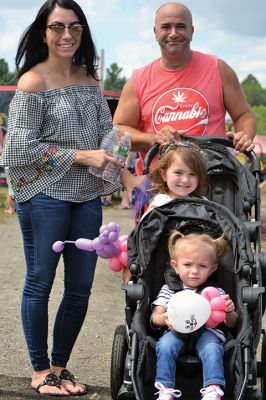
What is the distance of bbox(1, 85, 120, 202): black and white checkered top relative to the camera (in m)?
4.64

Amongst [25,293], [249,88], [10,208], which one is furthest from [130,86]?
[249,88]

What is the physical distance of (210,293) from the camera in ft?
13.6

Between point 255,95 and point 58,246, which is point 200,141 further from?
point 255,95

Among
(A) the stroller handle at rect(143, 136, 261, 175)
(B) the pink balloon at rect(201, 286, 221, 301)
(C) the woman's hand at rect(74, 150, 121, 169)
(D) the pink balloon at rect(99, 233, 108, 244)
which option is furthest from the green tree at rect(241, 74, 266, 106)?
(B) the pink balloon at rect(201, 286, 221, 301)

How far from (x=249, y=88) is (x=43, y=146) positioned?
13705 centimetres

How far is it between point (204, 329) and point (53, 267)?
106 centimetres

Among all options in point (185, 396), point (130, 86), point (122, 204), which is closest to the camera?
point (185, 396)

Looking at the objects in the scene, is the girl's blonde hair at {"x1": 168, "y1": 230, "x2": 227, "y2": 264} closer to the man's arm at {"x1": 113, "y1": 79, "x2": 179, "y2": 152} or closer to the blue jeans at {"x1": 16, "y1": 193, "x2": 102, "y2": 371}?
the blue jeans at {"x1": 16, "y1": 193, "x2": 102, "y2": 371}

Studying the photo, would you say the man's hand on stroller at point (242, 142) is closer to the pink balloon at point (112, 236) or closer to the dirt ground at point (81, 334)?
the pink balloon at point (112, 236)

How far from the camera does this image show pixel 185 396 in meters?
4.04

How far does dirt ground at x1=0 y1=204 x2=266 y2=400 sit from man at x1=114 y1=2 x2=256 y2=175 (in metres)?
1.31

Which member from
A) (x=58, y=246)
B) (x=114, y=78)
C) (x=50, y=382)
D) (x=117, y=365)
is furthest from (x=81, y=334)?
(x=114, y=78)

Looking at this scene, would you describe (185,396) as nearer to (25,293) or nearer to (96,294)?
(25,293)

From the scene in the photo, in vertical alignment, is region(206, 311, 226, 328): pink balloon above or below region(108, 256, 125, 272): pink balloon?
below
